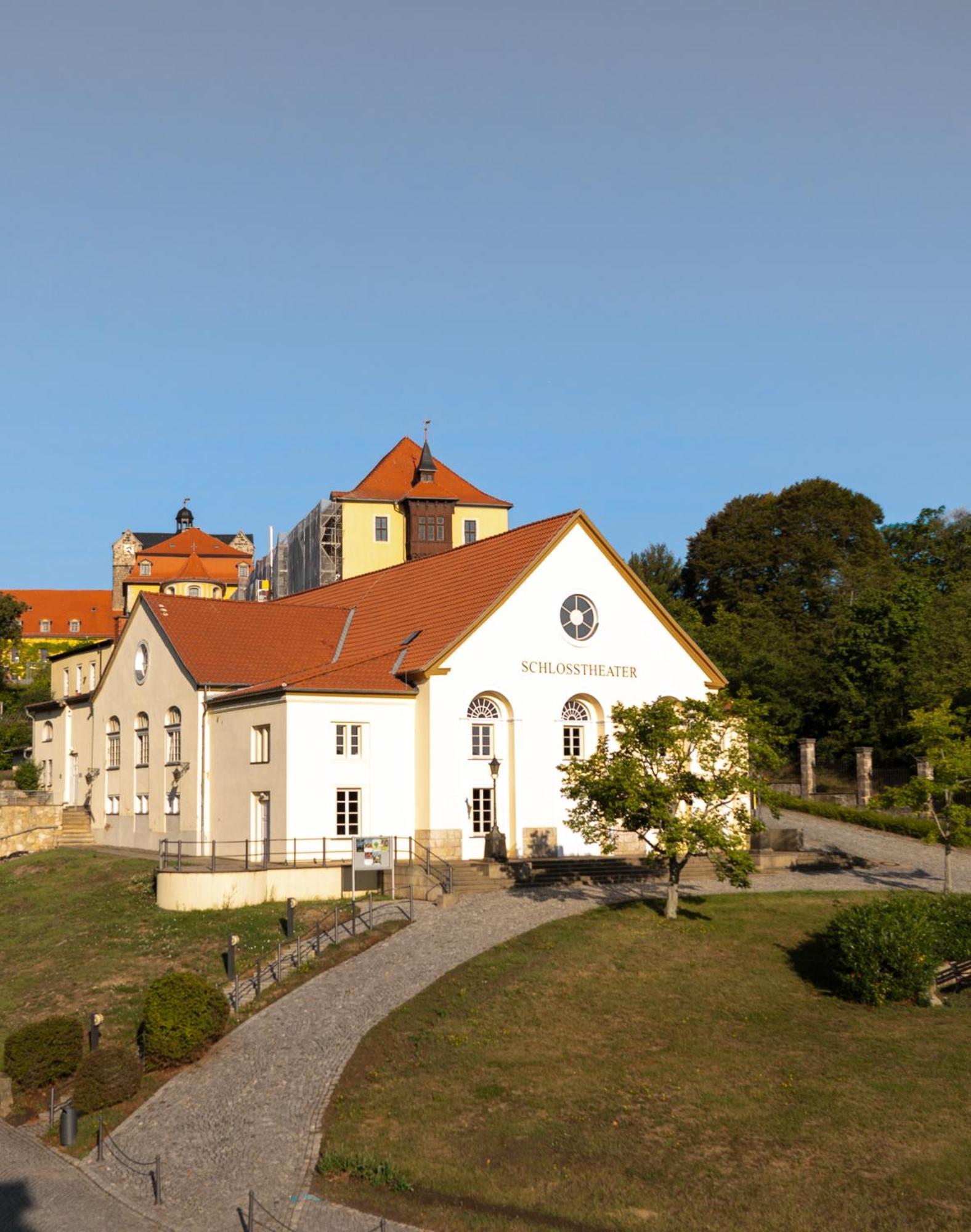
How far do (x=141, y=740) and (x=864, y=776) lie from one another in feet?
88.9

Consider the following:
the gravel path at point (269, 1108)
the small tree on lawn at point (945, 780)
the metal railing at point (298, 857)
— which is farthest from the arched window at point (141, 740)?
the small tree on lawn at point (945, 780)

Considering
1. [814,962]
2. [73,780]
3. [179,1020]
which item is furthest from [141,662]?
[814,962]

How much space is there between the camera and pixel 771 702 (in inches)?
2441

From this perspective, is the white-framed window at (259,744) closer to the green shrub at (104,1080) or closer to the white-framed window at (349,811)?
the white-framed window at (349,811)

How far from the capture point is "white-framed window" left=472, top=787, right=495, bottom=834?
39.3m

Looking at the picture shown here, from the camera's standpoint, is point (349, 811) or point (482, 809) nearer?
point (349, 811)

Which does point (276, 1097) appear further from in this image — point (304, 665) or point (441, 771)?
point (304, 665)

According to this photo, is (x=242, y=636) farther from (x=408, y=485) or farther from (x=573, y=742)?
(x=408, y=485)

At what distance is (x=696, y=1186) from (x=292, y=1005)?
392 inches

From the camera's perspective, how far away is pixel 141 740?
156 feet

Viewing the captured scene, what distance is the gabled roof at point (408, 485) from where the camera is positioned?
75812 mm

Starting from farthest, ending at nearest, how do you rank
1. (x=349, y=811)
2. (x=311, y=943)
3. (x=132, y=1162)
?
(x=349, y=811) < (x=311, y=943) < (x=132, y=1162)

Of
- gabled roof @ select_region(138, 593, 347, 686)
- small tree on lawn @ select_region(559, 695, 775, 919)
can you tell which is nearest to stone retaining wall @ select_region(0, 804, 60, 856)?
gabled roof @ select_region(138, 593, 347, 686)

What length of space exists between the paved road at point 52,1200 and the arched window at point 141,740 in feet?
85.2
